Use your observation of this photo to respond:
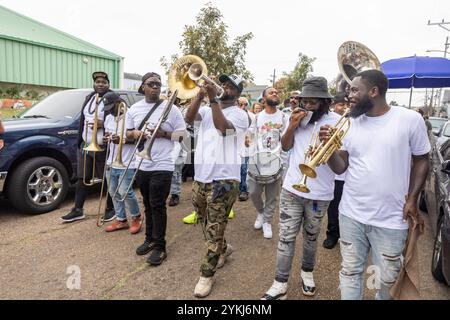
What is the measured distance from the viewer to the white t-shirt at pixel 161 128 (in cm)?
340

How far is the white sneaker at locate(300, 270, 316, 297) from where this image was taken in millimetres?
2895

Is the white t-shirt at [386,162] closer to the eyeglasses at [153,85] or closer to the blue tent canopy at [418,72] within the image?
the eyeglasses at [153,85]

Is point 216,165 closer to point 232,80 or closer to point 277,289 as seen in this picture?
point 232,80

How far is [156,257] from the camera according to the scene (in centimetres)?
338

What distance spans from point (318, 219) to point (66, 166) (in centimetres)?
408

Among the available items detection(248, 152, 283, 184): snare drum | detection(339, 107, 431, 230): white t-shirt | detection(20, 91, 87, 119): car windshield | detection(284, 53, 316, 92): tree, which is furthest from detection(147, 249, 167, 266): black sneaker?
detection(284, 53, 316, 92): tree

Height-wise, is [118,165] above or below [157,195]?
above

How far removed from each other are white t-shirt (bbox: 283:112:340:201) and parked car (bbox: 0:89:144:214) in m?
3.70

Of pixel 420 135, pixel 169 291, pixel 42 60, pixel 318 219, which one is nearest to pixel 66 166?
pixel 169 291

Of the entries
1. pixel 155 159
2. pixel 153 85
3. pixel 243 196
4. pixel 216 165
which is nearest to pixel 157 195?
pixel 155 159

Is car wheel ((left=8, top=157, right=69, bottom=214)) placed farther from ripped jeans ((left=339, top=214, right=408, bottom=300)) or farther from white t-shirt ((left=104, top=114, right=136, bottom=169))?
ripped jeans ((left=339, top=214, right=408, bottom=300))

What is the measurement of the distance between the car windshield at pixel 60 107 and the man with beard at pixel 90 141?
3.19ft

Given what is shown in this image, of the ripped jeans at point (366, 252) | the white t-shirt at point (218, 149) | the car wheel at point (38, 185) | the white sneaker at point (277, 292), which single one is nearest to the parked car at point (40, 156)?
the car wheel at point (38, 185)

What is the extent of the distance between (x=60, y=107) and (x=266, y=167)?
3.62 metres
